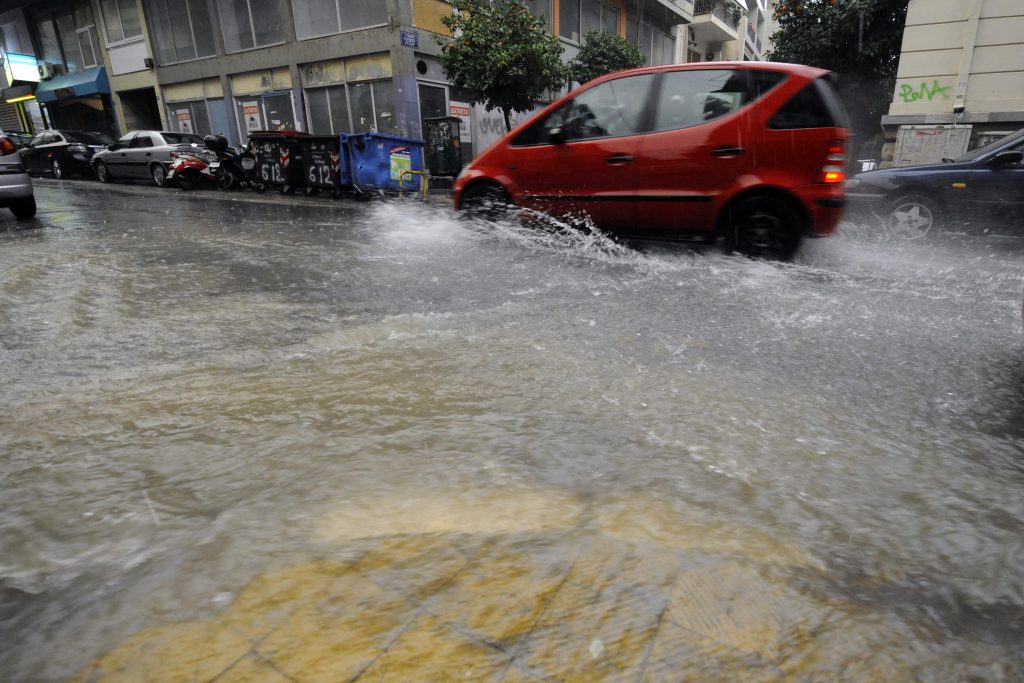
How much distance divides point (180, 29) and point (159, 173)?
983 centimetres

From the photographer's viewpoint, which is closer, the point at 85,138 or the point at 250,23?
the point at 85,138

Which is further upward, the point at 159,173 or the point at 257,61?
the point at 257,61

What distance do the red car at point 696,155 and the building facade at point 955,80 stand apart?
9.47m

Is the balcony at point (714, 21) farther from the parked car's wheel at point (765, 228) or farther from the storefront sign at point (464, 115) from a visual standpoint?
the parked car's wheel at point (765, 228)

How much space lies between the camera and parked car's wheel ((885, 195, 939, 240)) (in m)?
6.60

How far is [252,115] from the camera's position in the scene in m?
20.1

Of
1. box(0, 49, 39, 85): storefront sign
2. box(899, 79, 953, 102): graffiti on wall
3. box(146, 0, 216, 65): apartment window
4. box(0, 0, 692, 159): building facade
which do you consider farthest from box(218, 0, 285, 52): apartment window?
box(899, 79, 953, 102): graffiti on wall

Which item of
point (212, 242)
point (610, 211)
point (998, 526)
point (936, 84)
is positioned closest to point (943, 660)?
point (998, 526)

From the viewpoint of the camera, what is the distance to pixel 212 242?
6.30 meters

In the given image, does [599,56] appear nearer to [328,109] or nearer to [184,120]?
[328,109]

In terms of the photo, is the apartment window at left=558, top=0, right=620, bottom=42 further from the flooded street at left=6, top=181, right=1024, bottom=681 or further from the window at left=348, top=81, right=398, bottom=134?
A: the flooded street at left=6, top=181, right=1024, bottom=681

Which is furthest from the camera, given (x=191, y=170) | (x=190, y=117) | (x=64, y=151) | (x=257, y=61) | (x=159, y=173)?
(x=190, y=117)

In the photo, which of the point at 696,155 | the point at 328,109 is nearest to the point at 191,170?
the point at 328,109

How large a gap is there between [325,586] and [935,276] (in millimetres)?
5406
